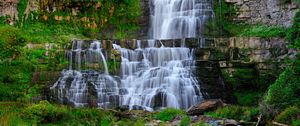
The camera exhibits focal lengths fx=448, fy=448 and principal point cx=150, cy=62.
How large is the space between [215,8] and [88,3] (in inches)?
322

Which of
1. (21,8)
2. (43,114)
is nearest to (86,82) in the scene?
(43,114)

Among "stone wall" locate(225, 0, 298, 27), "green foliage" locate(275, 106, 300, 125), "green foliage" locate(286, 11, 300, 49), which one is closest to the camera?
"green foliage" locate(275, 106, 300, 125)

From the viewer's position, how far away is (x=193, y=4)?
92.2ft

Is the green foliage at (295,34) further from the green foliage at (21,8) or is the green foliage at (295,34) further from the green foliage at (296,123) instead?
the green foliage at (21,8)

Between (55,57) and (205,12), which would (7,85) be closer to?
(55,57)

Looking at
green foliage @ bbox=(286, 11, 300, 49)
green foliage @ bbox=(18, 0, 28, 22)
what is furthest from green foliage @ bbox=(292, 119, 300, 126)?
green foliage @ bbox=(18, 0, 28, 22)

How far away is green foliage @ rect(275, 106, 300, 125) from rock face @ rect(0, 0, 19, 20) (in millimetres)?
18793

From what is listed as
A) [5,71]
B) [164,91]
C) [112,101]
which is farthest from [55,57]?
[164,91]

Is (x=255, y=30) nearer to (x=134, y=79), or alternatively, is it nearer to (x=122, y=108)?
(x=134, y=79)

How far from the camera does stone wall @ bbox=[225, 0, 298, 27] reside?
25.1 metres

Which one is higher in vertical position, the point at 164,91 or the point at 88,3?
the point at 88,3

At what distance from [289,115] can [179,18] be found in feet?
49.2

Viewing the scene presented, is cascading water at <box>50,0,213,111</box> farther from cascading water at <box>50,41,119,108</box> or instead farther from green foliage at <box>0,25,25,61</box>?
green foliage at <box>0,25,25,61</box>

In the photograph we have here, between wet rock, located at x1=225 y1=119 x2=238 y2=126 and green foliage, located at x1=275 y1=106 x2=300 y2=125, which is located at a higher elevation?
green foliage, located at x1=275 y1=106 x2=300 y2=125
